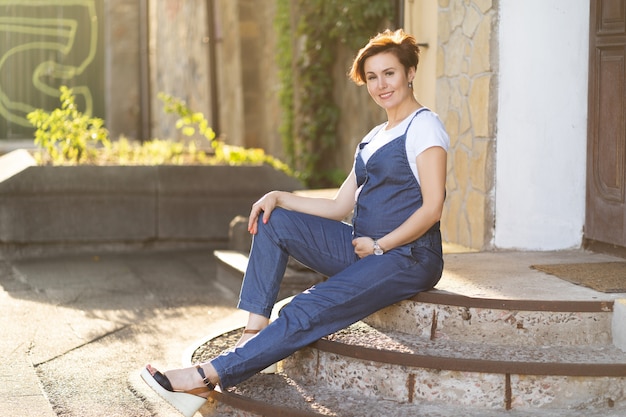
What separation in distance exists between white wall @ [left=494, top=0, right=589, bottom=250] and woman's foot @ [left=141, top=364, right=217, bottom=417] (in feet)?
6.62

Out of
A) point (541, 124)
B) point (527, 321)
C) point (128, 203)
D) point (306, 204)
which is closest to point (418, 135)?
point (306, 204)

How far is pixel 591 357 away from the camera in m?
3.46

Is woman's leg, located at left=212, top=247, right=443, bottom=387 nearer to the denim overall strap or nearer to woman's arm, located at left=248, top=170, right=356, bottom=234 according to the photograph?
the denim overall strap

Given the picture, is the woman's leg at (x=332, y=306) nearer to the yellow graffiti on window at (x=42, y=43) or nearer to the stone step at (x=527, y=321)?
the stone step at (x=527, y=321)

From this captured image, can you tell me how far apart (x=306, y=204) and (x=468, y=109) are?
1541 millimetres

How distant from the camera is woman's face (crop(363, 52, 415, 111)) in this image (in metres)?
3.72

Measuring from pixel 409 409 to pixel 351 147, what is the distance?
5892mm

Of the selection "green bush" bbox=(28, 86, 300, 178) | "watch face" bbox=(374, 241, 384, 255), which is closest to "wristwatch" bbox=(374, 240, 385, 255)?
"watch face" bbox=(374, 241, 384, 255)

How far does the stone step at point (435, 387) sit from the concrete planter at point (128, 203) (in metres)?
3.65

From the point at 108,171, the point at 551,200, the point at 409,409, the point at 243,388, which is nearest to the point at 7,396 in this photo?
the point at 243,388

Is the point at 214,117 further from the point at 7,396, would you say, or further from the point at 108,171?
the point at 7,396

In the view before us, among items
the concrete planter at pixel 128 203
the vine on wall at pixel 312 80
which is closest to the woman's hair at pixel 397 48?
the concrete planter at pixel 128 203

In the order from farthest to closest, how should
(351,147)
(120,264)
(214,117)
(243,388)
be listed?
(214,117), (351,147), (120,264), (243,388)

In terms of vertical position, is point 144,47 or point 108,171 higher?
point 144,47
